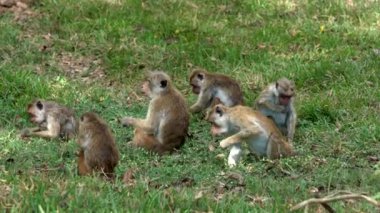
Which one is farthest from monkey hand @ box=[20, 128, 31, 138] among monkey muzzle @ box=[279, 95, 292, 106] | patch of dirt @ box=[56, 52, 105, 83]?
monkey muzzle @ box=[279, 95, 292, 106]

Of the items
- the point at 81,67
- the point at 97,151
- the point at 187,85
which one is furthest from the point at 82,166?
the point at 81,67

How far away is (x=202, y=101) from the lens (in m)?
11.8

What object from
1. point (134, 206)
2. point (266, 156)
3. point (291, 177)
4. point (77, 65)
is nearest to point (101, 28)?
point (77, 65)

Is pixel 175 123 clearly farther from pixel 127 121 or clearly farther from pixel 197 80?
pixel 197 80

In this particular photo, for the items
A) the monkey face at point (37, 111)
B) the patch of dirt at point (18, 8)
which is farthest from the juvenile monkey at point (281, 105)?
the patch of dirt at point (18, 8)

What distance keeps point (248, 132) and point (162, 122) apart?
1.05 metres

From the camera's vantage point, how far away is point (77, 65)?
44.3 feet

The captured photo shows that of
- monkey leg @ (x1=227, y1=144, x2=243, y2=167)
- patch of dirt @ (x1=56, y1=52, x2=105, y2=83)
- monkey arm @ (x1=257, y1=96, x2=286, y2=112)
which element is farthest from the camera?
patch of dirt @ (x1=56, y1=52, x2=105, y2=83)

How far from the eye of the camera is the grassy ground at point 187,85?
6.79m

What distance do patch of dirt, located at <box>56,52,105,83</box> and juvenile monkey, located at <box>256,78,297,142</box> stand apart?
3115mm

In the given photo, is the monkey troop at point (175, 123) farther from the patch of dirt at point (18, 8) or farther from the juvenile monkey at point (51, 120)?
the patch of dirt at point (18, 8)

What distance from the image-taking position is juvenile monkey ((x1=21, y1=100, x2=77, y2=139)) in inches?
416

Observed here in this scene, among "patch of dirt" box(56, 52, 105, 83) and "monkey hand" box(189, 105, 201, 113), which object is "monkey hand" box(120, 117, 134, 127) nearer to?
"monkey hand" box(189, 105, 201, 113)

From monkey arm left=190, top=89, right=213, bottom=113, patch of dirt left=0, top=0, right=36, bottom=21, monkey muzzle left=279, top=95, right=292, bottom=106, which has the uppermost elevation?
patch of dirt left=0, top=0, right=36, bottom=21
